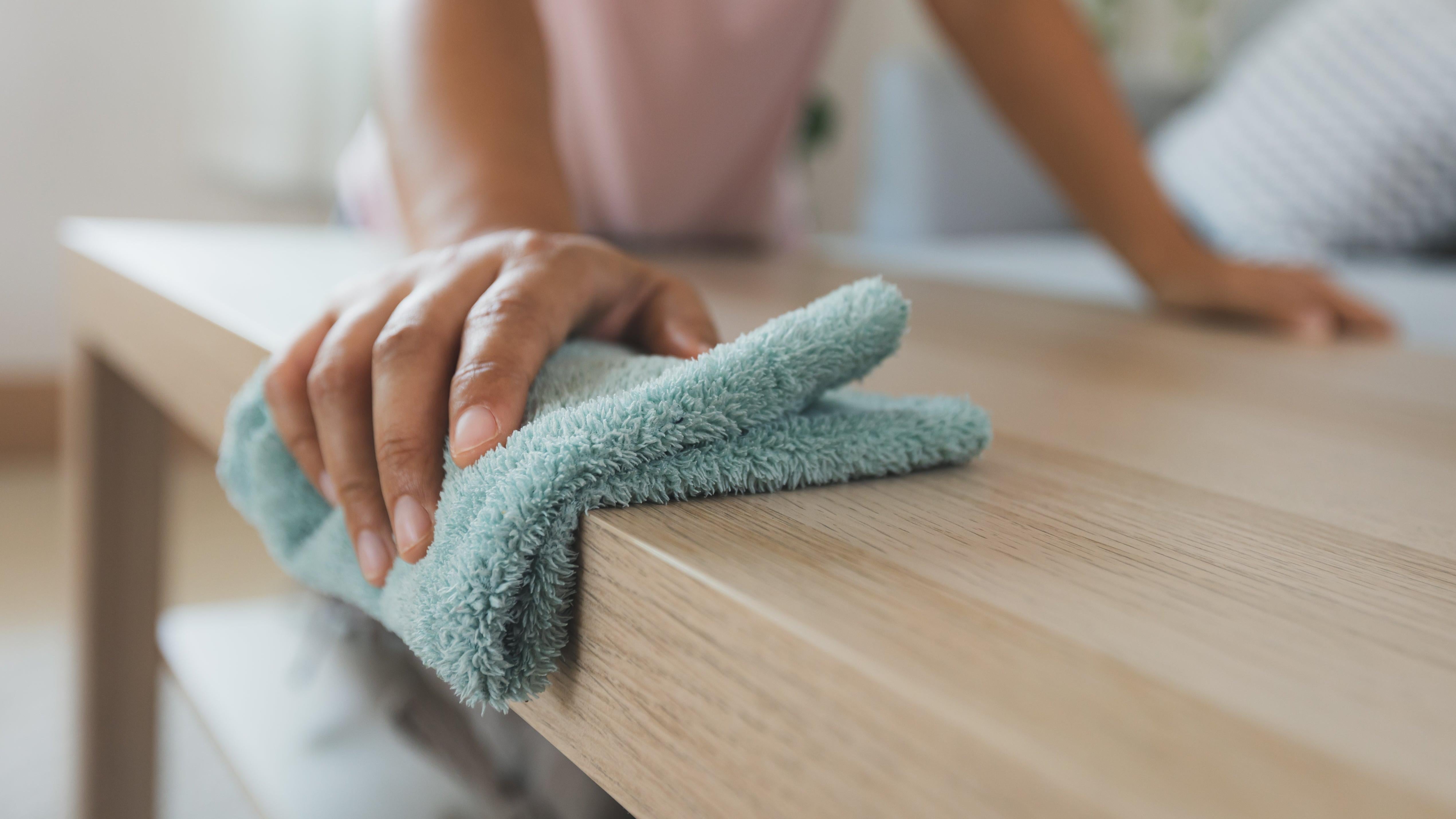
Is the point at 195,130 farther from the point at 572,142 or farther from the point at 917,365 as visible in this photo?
the point at 917,365

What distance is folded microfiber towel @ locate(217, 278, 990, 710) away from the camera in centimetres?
20

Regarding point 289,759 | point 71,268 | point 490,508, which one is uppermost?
point 490,508

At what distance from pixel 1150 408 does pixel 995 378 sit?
0.06 metres

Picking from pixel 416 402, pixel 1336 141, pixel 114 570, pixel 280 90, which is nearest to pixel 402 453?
pixel 416 402

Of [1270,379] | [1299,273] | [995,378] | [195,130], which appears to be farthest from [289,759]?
[195,130]

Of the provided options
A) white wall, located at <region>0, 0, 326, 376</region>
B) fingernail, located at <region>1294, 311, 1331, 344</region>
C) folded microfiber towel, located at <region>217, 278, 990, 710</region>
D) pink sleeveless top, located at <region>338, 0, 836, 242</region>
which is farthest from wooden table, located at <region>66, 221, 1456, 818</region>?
white wall, located at <region>0, 0, 326, 376</region>

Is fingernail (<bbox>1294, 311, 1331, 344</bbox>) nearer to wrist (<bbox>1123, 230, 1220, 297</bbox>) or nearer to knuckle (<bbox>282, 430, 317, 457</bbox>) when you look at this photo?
wrist (<bbox>1123, 230, 1220, 297</bbox>)

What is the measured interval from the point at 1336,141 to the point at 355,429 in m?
1.36

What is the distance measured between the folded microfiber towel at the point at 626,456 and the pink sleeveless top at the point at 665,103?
2.03ft

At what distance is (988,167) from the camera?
1.61 meters

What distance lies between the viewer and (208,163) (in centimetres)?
189

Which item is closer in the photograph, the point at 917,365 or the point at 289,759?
the point at 917,365

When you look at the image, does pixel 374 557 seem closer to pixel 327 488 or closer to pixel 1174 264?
pixel 327 488

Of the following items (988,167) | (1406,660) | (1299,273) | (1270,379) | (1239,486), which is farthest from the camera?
(988,167)
